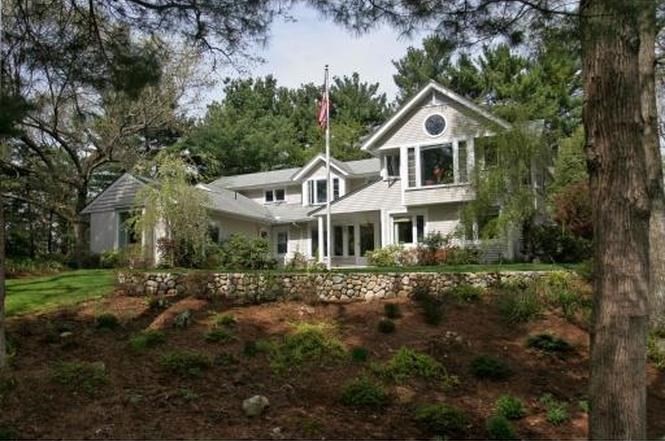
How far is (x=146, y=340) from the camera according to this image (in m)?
9.00

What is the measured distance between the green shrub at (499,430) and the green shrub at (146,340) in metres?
4.96

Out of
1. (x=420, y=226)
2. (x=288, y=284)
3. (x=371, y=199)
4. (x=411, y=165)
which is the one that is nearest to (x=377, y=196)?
(x=371, y=199)

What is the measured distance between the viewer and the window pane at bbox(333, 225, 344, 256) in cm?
2638

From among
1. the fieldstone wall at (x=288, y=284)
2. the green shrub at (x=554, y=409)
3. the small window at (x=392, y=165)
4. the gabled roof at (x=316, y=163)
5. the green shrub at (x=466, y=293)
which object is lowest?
the green shrub at (x=554, y=409)

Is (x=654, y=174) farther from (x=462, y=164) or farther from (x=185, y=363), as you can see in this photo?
(x=462, y=164)

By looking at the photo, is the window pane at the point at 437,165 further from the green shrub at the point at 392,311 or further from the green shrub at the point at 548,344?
the green shrub at the point at 548,344

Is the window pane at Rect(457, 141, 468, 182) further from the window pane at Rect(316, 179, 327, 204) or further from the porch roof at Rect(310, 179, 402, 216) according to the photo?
the window pane at Rect(316, 179, 327, 204)

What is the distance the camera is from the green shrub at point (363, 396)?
7.15 meters

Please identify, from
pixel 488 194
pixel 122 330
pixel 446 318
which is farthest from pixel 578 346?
pixel 488 194

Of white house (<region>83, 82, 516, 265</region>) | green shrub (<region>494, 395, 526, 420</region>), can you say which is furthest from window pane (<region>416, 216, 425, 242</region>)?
green shrub (<region>494, 395, 526, 420</region>)

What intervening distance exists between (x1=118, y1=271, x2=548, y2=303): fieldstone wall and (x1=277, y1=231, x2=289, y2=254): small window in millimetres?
15478

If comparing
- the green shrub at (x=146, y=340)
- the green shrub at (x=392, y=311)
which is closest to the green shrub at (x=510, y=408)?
the green shrub at (x=392, y=311)

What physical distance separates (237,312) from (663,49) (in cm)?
989

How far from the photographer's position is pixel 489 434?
6727 mm
